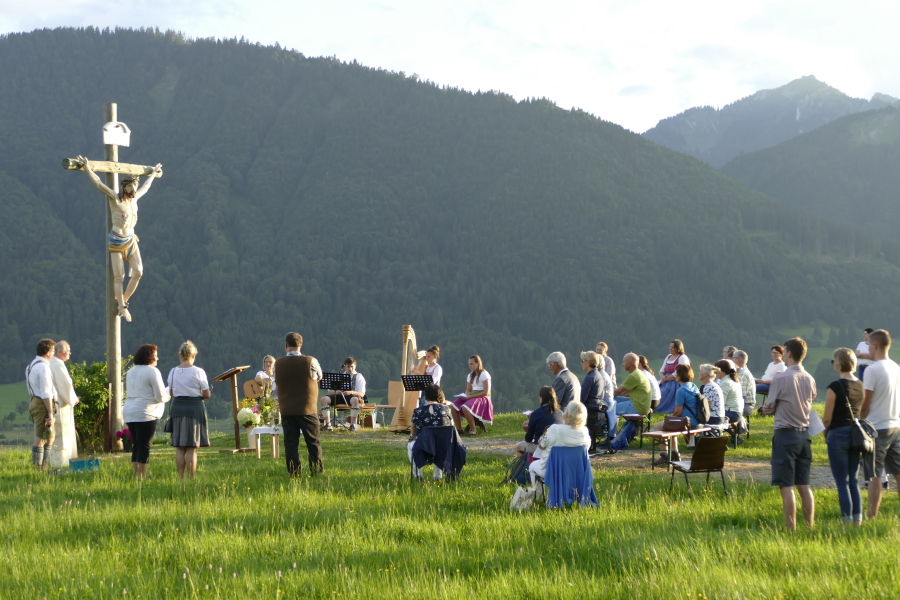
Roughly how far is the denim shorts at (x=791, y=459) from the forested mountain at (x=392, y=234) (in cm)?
8005

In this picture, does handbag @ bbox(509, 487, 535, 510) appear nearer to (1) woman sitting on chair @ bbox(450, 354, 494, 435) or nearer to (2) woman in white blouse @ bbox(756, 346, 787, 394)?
(1) woman sitting on chair @ bbox(450, 354, 494, 435)

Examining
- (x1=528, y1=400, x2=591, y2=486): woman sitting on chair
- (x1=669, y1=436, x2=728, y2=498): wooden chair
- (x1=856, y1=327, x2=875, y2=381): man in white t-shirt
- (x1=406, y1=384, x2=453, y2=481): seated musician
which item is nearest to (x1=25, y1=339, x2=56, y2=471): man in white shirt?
(x1=406, y1=384, x2=453, y2=481): seated musician

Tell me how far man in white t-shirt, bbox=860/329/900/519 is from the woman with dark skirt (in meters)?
6.42

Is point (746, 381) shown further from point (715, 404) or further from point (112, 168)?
point (112, 168)

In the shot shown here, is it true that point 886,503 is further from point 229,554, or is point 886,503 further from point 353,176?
point 353,176

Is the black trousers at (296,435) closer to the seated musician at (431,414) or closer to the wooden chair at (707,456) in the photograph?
the seated musician at (431,414)

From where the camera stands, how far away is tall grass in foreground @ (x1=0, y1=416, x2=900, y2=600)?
495 centimetres

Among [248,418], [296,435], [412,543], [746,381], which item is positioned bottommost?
[412,543]

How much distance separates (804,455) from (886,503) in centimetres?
207

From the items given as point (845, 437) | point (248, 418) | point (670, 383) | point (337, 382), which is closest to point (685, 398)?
point (670, 383)

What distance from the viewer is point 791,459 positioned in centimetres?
629

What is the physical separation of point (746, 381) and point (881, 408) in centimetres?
697

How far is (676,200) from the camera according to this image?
146 m

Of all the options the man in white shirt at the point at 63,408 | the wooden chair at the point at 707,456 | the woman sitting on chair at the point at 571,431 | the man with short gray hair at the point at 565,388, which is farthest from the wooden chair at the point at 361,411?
the wooden chair at the point at 707,456
